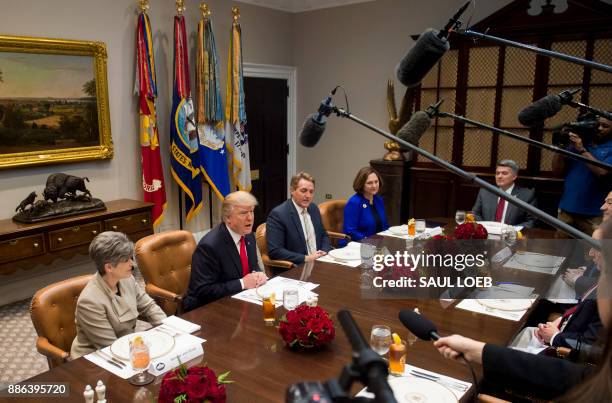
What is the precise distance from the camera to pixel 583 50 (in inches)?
183

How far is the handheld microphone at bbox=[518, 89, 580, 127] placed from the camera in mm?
1572

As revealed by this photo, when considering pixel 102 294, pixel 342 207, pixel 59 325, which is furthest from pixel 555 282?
pixel 59 325

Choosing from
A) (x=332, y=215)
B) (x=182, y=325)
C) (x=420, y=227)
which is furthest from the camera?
(x=332, y=215)

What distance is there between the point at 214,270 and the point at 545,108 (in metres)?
1.83

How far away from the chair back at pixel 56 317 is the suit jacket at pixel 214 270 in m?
0.57

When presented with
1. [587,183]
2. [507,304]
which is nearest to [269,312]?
[507,304]

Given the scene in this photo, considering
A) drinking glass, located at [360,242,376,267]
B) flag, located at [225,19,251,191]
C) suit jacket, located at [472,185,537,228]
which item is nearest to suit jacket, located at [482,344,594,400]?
drinking glass, located at [360,242,376,267]

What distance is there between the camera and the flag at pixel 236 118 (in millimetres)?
5594

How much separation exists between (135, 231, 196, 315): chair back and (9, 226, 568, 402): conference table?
2.44 feet

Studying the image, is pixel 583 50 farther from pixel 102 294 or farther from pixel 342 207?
pixel 102 294

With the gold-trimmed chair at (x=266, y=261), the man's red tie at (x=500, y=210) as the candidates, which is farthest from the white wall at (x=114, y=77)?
the man's red tie at (x=500, y=210)

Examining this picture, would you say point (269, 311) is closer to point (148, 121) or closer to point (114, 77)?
point (148, 121)

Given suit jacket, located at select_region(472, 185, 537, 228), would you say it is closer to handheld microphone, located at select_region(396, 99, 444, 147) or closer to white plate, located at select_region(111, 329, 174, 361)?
handheld microphone, located at select_region(396, 99, 444, 147)

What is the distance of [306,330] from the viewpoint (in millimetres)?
1784
